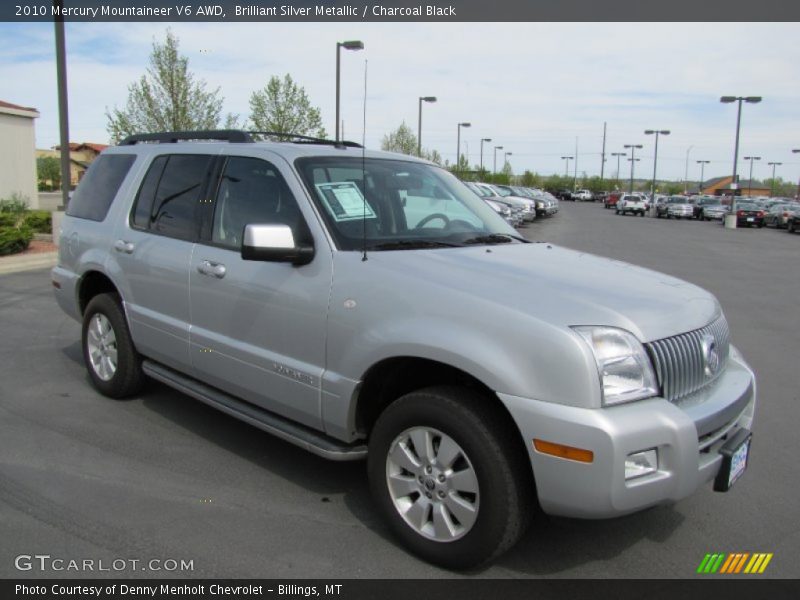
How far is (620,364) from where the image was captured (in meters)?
2.74

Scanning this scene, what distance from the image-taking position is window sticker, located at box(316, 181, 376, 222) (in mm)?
3701

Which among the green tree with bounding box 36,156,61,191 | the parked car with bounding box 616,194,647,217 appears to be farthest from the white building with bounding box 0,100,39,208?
the green tree with bounding box 36,156,61,191

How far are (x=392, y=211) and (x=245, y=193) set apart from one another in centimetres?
91

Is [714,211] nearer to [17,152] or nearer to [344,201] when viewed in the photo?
[17,152]

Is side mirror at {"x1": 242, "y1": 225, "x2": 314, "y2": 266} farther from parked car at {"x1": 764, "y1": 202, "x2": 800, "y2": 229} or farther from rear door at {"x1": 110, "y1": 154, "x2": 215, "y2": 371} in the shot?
parked car at {"x1": 764, "y1": 202, "x2": 800, "y2": 229}

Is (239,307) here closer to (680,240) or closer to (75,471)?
(75,471)

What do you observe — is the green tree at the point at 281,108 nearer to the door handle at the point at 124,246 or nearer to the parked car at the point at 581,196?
the door handle at the point at 124,246

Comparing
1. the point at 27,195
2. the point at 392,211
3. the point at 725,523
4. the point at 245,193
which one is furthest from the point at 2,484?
the point at 27,195

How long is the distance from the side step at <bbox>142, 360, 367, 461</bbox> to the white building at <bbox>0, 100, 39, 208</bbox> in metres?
21.9

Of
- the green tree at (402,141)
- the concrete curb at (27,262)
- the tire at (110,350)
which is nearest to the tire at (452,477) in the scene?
the tire at (110,350)

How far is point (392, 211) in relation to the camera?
396cm

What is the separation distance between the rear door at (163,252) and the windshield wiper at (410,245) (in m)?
1.41

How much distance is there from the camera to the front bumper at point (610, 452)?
2590mm

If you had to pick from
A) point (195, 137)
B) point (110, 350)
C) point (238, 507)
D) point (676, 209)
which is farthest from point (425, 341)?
point (676, 209)
